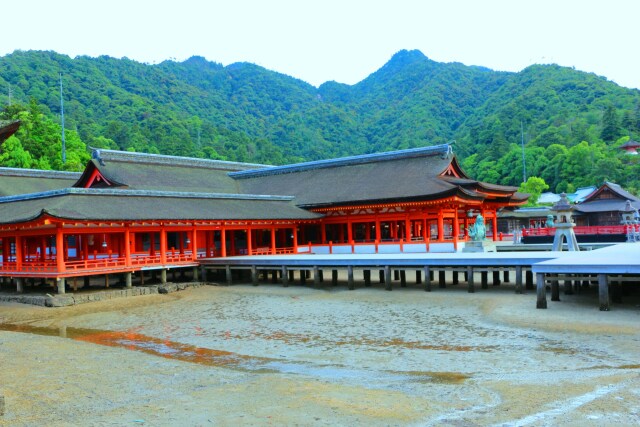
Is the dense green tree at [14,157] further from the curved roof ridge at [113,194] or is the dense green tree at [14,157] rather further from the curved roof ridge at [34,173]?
the curved roof ridge at [113,194]

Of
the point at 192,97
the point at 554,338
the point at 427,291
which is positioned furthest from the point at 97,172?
the point at 192,97

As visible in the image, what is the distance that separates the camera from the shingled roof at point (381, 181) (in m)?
32.4

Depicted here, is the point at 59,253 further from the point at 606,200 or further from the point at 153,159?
the point at 606,200

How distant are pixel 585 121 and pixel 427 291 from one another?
70.7 metres

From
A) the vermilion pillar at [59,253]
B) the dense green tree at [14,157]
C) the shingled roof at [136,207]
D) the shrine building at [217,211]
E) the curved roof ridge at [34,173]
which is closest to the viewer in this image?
the vermilion pillar at [59,253]

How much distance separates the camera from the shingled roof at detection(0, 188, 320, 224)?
80.8 ft

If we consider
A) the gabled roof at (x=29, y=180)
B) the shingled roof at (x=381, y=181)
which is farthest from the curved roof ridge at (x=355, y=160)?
the gabled roof at (x=29, y=180)

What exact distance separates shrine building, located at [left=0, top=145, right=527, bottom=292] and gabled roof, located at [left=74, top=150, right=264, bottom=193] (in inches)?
3.4

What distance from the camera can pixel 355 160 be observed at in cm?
3925

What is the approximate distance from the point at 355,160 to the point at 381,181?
435 centimetres

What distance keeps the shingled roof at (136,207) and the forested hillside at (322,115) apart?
29.1 meters

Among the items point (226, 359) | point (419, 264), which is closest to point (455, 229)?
point (419, 264)

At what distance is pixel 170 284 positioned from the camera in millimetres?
27078

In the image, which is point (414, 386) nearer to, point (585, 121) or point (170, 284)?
point (170, 284)
